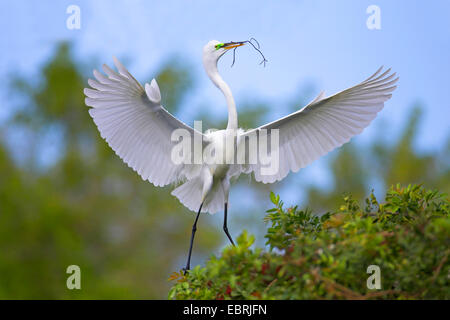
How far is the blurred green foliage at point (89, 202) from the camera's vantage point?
1185cm

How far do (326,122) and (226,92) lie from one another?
678 millimetres

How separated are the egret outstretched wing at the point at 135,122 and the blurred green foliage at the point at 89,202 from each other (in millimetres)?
7757

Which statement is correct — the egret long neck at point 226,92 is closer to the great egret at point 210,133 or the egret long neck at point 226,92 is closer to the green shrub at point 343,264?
the great egret at point 210,133

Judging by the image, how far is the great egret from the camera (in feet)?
10.8

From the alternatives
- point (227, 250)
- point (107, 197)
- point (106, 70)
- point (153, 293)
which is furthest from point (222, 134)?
point (107, 197)

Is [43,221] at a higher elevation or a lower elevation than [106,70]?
higher

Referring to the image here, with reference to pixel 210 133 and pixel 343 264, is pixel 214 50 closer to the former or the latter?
pixel 210 133

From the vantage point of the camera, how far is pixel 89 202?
515 inches

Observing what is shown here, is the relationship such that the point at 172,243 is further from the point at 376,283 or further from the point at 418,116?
the point at 376,283

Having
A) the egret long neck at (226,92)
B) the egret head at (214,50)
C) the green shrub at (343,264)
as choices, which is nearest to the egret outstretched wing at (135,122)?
the egret long neck at (226,92)

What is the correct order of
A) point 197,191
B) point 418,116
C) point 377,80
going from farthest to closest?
1. point 418,116
2. point 197,191
3. point 377,80

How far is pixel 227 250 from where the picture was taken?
211cm

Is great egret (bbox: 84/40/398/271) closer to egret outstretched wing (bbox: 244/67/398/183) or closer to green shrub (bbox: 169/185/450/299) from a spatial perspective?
egret outstretched wing (bbox: 244/67/398/183)

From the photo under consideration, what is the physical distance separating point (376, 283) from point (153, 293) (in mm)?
10437
